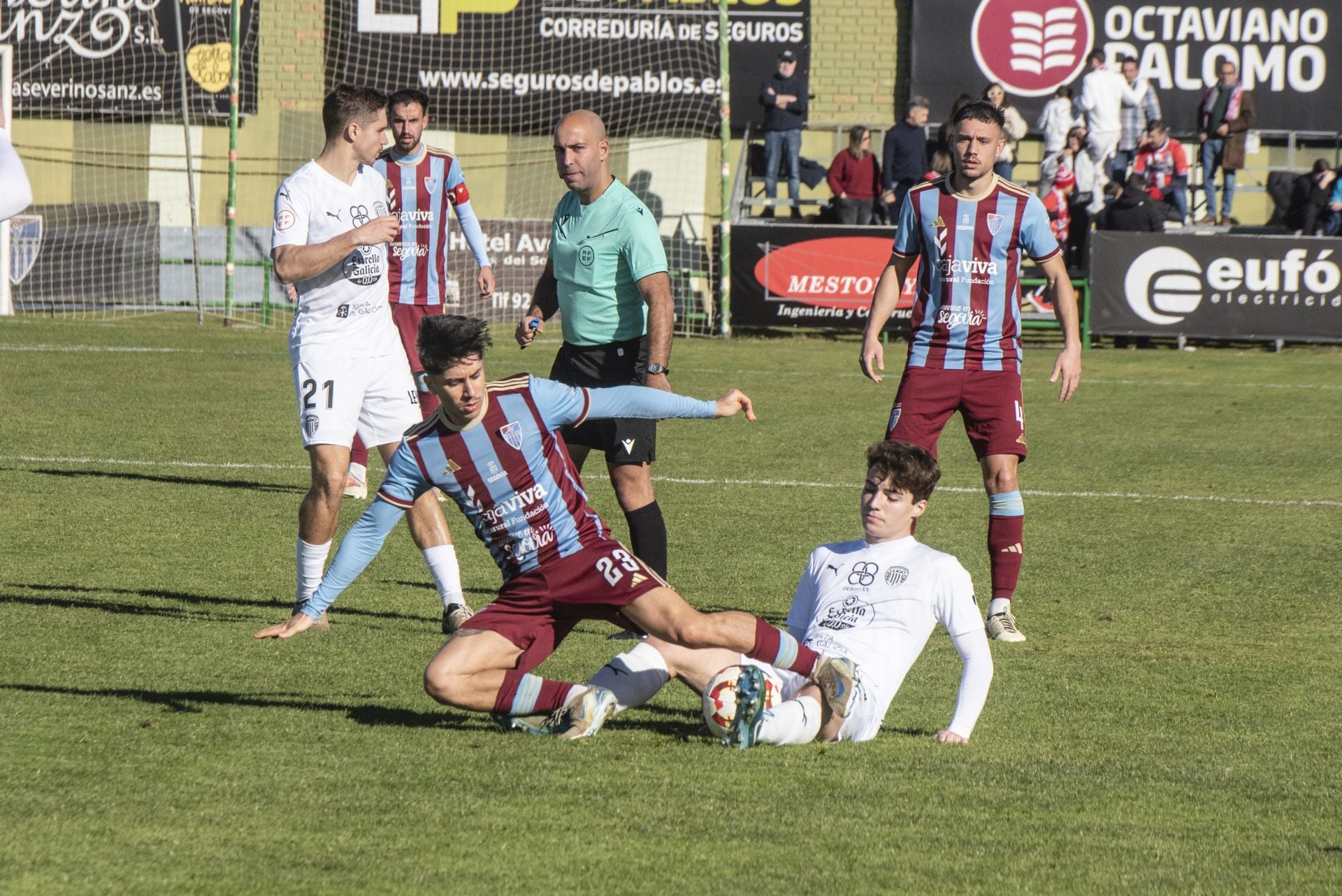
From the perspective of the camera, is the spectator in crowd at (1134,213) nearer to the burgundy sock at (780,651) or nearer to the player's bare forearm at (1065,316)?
the player's bare forearm at (1065,316)

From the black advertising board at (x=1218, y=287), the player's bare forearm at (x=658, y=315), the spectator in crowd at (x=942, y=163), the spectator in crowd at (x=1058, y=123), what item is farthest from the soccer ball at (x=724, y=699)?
the spectator in crowd at (x=1058, y=123)

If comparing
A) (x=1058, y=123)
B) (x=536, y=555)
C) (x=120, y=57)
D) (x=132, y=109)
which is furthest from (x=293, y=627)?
(x=132, y=109)

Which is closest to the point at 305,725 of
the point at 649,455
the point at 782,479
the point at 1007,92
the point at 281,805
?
the point at 281,805

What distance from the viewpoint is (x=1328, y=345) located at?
66.7 feet

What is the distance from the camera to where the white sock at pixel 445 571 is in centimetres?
720

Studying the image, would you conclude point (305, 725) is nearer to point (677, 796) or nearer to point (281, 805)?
point (281, 805)

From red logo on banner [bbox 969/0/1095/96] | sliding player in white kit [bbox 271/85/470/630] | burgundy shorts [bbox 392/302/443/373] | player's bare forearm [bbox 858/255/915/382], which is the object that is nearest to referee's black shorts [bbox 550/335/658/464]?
sliding player in white kit [bbox 271/85/470/630]

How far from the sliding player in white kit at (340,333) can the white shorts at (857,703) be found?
2.06 meters

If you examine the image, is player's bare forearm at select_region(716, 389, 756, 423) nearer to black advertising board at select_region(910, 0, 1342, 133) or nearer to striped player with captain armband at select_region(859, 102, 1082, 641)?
striped player with captain armband at select_region(859, 102, 1082, 641)

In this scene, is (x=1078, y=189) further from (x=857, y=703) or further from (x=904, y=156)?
(x=857, y=703)

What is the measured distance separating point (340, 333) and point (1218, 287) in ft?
49.0

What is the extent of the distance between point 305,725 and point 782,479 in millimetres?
6206

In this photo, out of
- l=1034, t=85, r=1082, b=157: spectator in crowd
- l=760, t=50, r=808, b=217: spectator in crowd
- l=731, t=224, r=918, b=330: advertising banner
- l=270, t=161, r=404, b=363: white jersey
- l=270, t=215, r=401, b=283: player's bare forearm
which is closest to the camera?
l=270, t=215, r=401, b=283: player's bare forearm

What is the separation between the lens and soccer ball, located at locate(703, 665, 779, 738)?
523 cm
